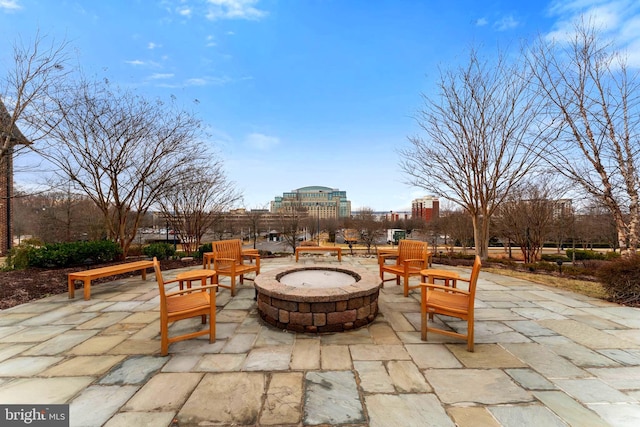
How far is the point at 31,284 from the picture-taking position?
4.68 meters

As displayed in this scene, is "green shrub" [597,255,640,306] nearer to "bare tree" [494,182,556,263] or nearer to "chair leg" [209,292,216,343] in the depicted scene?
"chair leg" [209,292,216,343]

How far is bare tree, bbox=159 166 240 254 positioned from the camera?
9617 millimetres

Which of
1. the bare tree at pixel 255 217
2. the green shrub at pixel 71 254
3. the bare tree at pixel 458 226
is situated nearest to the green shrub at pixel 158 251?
the green shrub at pixel 71 254

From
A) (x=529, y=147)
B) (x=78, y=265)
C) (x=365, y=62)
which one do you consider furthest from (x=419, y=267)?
(x=78, y=265)

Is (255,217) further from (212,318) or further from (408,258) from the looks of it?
(212,318)

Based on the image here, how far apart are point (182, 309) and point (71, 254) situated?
5741mm

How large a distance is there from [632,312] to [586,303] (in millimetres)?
472

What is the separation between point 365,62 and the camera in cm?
838

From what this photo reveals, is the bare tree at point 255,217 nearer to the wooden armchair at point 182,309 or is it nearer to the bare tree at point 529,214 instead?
the wooden armchair at point 182,309

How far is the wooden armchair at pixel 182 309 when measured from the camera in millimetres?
2400

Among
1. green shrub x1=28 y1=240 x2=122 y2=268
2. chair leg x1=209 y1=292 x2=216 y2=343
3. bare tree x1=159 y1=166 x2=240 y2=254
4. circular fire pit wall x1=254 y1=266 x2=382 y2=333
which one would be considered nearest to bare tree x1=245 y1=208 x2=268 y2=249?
bare tree x1=159 y1=166 x2=240 y2=254

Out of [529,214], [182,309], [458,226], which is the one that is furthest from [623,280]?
[458,226]

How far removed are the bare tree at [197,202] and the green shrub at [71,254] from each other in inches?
117

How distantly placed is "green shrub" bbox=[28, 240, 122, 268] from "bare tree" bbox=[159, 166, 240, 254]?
297 cm
